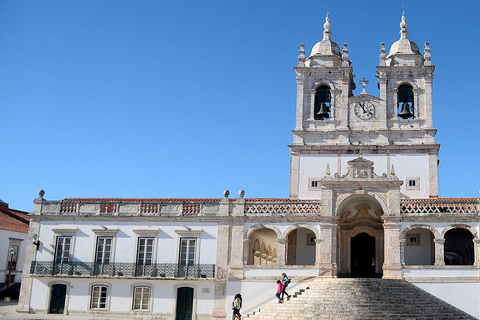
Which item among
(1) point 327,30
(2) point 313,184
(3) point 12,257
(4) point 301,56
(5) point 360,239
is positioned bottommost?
(3) point 12,257

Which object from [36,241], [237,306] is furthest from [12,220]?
[237,306]

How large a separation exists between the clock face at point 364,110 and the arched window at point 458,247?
25.8ft

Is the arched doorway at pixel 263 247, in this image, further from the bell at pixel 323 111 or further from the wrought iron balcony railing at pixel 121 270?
the bell at pixel 323 111

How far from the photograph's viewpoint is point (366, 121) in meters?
32.5

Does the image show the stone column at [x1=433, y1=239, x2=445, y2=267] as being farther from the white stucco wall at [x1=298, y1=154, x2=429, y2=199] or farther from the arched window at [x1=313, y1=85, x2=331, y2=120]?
the arched window at [x1=313, y1=85, x2=331, y2=120]

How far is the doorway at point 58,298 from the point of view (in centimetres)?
2794

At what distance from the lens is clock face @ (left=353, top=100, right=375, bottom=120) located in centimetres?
3259

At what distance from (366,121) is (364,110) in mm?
669

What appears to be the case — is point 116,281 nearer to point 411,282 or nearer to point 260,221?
point 260,221

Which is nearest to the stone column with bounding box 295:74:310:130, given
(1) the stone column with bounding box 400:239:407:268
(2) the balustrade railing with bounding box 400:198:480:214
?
(2) the balustrade railing with bounding box 400:198:480:214

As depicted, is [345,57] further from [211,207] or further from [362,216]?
[211,207]

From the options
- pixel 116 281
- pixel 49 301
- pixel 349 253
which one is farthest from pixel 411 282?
pixel 49 301

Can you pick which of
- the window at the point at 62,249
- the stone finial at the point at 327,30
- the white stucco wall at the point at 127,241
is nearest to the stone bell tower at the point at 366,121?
the stone finial at the point at 327,30

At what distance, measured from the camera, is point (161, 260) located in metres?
27.5
